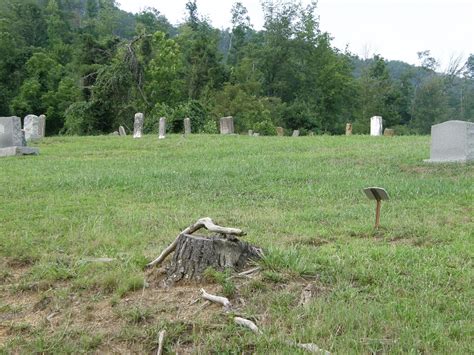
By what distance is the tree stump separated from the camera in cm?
435

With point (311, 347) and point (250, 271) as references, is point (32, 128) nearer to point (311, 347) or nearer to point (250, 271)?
point (250, 271)

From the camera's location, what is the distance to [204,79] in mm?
52844

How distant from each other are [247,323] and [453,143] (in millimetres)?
10942

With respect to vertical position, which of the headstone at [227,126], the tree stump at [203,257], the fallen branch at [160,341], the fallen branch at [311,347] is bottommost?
the fallen branch at [160,341]

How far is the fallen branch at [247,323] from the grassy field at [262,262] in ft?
0.13

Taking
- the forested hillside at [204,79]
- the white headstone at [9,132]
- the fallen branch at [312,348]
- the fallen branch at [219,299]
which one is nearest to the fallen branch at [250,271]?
the fallen branch at [219,299]

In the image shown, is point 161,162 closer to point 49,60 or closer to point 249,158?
point 249,158

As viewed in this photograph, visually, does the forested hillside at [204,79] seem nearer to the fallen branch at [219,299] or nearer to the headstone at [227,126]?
the headstone at [227,126]

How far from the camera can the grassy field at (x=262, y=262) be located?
3.51 m

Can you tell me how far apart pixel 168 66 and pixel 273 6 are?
18.9 metres

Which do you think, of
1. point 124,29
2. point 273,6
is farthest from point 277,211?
point 124,29

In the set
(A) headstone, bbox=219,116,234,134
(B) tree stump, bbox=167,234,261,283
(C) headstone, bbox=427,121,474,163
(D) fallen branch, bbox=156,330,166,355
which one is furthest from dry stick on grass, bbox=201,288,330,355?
(A) headstone, bbox=219,116,234,134

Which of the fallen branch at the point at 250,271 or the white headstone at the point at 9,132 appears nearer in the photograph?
the fallen branch at the point at 250,271

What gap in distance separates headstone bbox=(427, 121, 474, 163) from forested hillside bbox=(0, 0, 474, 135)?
18.8m
